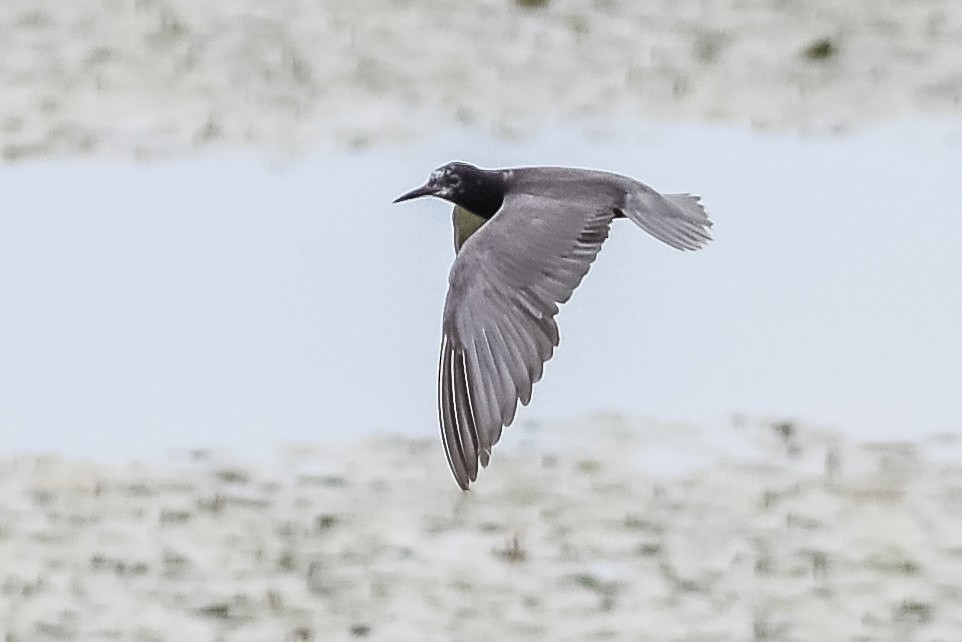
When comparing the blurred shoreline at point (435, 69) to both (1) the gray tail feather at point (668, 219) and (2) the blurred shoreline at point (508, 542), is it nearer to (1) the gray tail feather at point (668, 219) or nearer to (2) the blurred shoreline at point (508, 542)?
(2) the blurred shoreline at point (508, 542)

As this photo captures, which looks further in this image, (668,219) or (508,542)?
(508,542)

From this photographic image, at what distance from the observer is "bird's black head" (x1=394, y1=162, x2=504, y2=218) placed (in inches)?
164

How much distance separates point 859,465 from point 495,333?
1.26 meters

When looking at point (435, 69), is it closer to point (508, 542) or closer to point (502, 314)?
point (508, 542)

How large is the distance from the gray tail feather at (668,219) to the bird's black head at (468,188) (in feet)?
0.95

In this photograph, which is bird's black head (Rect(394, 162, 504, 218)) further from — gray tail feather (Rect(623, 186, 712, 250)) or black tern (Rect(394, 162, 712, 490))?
gray tail feather (Rect(623, 186, 712, 250))

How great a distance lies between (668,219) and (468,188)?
43 cm

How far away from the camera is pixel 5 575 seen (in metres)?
4.03

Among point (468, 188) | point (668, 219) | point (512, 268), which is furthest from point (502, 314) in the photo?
point (468, 188)

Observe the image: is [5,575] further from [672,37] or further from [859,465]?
[672,37]

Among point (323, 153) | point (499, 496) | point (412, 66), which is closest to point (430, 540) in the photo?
point (499, 496)

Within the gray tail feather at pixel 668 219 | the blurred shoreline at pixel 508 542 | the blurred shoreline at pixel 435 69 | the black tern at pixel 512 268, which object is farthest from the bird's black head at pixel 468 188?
the blurred shoreline at pixel 435 69

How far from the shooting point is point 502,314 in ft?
11.5

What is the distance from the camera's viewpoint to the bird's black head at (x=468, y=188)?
13.7ft
